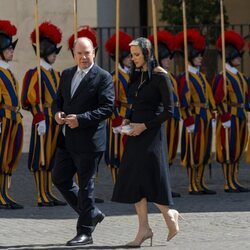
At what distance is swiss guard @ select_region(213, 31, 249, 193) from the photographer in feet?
42.8

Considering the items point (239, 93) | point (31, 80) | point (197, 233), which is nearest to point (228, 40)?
point (239, 93)

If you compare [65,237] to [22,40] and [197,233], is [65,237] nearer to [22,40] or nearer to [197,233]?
[197,233]

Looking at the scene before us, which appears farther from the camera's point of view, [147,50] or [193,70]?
[193,70]

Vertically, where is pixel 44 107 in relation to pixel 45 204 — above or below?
above

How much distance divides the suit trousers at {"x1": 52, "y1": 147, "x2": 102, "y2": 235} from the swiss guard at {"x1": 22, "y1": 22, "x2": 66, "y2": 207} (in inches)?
91.4

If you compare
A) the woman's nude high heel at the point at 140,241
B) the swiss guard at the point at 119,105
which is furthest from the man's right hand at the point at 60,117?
the swiss guard at the point at 119,105

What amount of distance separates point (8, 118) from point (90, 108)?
2.45m

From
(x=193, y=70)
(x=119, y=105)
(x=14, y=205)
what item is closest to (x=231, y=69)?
(x=193, y=70)

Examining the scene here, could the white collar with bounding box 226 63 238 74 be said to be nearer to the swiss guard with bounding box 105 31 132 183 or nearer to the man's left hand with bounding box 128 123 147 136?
the swiss guard with bounding box 105 31 132 183

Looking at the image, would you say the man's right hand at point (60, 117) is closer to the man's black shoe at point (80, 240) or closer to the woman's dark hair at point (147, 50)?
the woman's dark hair at point (147, 50)

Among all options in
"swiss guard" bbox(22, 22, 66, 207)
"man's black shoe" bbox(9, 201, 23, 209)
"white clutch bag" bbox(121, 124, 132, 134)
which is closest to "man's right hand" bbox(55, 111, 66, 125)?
"white clutch bag" bbox(121, 124, 132, 134)

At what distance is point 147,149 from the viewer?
9.53 m

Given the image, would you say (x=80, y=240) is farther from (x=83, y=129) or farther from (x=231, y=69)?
(x=231, y=69)

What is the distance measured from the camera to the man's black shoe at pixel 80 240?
9.62 metres
